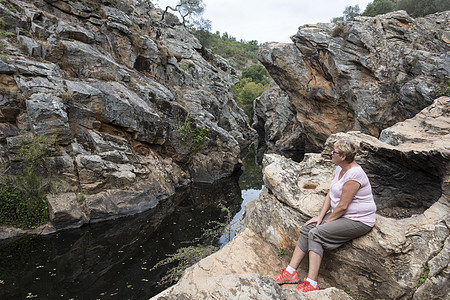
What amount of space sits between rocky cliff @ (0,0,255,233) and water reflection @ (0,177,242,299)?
1.12 metres

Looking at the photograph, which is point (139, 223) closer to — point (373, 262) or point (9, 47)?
point (373, 262)

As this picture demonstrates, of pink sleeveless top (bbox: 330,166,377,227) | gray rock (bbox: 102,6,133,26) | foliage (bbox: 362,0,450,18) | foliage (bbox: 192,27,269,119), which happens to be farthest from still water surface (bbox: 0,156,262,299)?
foliage (bbox: 192,27,269,119)

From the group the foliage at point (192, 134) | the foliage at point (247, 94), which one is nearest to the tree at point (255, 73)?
the foliage at point (247, 94)

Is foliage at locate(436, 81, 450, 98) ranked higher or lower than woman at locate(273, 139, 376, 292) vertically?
higher

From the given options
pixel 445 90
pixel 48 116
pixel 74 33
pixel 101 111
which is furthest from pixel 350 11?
pixel 48 116

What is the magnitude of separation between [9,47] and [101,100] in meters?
4.83

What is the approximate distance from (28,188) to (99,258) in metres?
4.34

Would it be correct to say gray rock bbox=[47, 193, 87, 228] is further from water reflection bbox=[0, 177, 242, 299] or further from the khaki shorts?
the khaki shorts

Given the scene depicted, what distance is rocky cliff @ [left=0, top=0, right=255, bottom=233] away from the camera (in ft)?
35.9

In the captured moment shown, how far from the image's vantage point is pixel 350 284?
12.2ft

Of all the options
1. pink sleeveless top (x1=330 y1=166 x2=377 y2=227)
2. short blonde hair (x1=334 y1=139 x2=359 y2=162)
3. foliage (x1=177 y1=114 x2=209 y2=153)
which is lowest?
foliage (x1=177 y1=114 x2=209 y2=153)

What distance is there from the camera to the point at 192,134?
18250mm

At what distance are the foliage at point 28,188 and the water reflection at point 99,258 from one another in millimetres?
964

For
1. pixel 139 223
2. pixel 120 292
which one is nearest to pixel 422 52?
pixel 139 223
